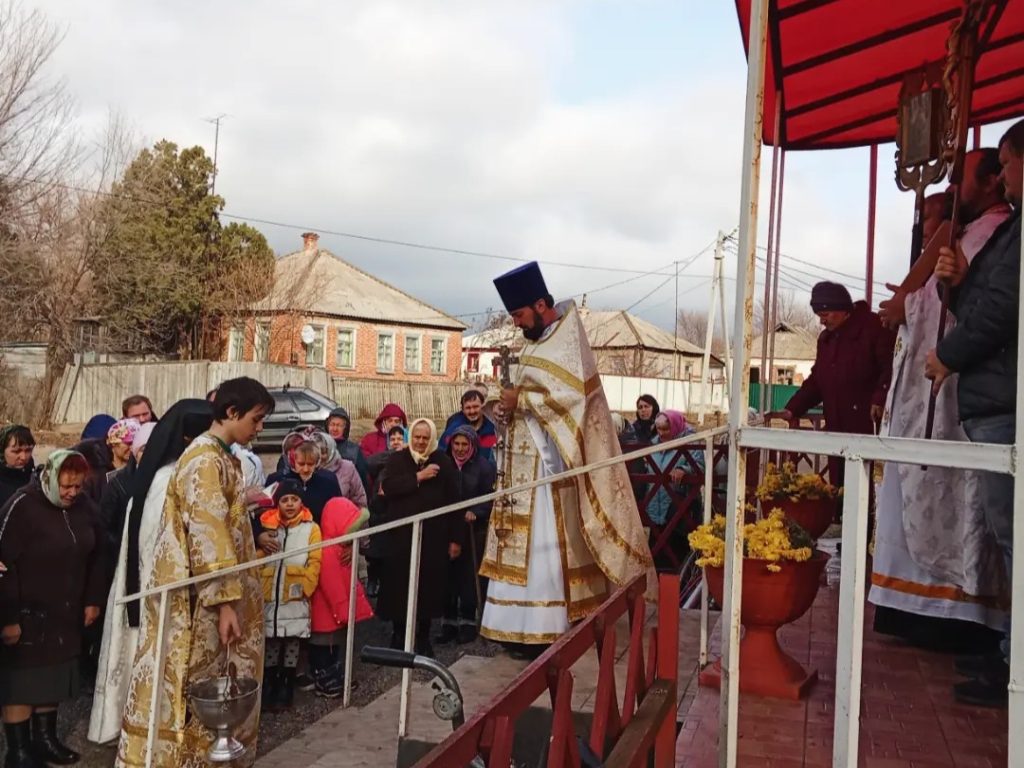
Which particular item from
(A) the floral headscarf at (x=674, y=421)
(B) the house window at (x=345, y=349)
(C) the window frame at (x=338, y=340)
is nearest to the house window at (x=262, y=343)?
(C) the window frame at (x=338, y=340)

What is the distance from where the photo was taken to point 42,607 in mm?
4555

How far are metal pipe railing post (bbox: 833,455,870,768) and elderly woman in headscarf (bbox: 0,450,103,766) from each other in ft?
12.6

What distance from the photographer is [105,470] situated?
611cm

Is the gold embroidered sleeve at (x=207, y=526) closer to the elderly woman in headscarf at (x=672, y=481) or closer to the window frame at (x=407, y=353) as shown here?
the elderly woman in headscarf at (x=672, y=481)

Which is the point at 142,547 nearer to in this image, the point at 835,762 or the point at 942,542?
the point at 835,762

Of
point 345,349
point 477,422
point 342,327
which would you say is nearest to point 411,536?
point 477,422

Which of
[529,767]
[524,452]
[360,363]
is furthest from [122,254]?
[529,767]

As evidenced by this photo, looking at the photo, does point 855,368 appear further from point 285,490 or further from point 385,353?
point 385,353

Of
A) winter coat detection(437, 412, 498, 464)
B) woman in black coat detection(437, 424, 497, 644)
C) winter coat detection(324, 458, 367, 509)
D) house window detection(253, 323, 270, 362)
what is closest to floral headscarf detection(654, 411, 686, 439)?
winter coat detection(437, 412, 498, 464)

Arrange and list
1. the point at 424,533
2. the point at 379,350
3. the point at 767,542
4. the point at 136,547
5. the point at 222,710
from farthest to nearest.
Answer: the point at 379,350 < the point at 424,533 < the point at 136,547 < the point at 222,710 < the point at 767,542

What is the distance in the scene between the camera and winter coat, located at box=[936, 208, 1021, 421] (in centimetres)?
268

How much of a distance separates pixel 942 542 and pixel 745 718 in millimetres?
1071

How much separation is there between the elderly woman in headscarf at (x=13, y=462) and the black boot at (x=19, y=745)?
1338mm

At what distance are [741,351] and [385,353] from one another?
1487 inches
